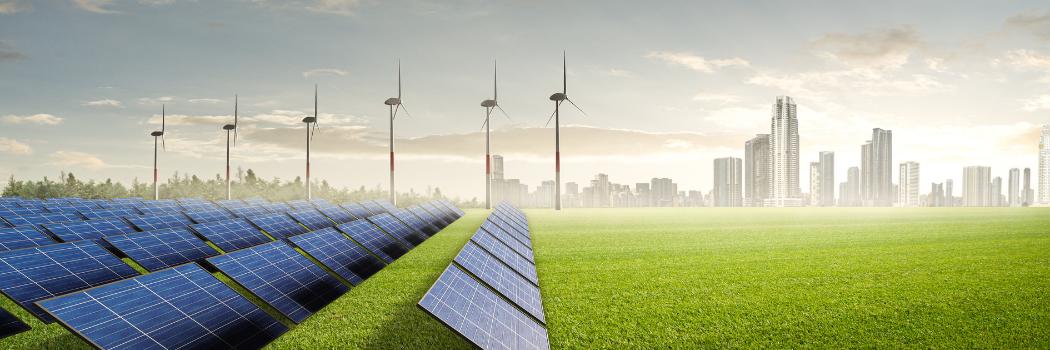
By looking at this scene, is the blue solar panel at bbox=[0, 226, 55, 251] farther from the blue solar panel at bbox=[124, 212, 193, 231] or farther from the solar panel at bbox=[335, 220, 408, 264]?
the solar panel at bbox=[335, 220, 408, 264]

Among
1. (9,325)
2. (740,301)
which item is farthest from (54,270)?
(740,301)

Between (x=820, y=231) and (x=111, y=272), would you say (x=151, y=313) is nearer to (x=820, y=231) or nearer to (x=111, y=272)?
(x=111, y=272)

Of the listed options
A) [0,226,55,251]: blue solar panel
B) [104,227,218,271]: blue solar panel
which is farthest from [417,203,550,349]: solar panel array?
[0,226,55,251]: blue solar panel

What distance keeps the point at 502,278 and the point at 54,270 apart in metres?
6.86

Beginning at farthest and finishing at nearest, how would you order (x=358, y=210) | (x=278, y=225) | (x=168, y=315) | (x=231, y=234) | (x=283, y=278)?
(x=358, y=210) < (x=278, y=225) < (x=231, y=234) < (x=283, y=278) < (x=168, y=315)

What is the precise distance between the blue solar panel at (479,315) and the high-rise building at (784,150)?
7927 centimetres

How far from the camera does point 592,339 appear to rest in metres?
5.30

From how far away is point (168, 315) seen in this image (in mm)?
4547

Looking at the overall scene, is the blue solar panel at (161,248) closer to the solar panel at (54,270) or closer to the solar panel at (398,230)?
the solar panel at (54,270)

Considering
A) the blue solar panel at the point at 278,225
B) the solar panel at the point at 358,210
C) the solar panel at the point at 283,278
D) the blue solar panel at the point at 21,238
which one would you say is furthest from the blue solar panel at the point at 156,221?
the solar panel at the point at 283,278

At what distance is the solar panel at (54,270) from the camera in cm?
564

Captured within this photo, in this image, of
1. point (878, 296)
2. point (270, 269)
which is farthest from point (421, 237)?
point (878, 296)

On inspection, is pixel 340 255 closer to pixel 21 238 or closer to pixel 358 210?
pixel 21 238

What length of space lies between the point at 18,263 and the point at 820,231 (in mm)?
23358
